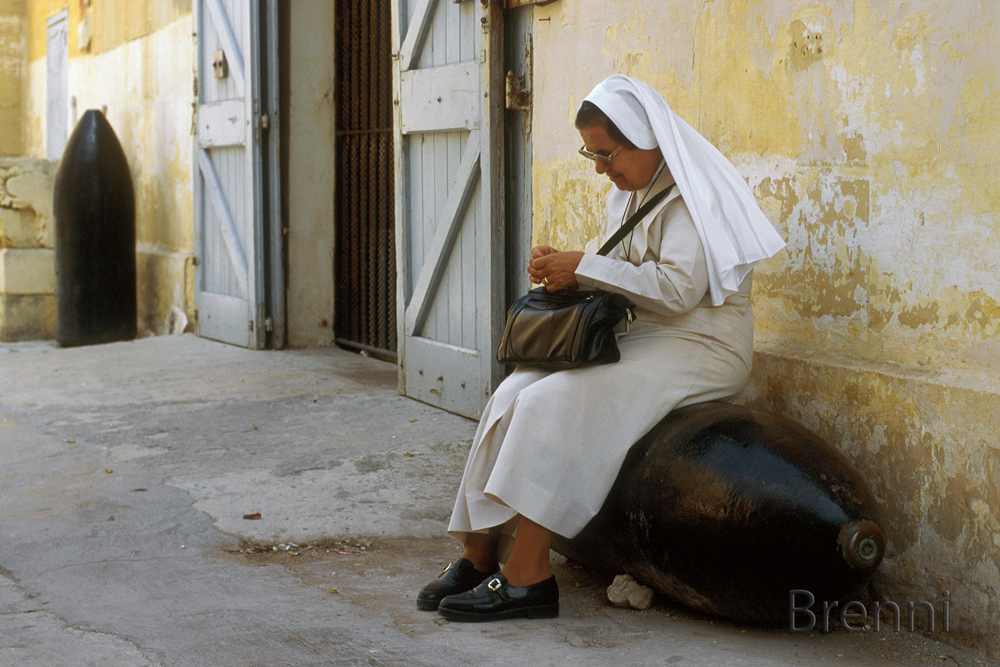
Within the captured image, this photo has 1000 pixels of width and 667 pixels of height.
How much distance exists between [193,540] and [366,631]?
A: 1.03 m

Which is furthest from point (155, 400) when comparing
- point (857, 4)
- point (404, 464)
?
point (857, 4)

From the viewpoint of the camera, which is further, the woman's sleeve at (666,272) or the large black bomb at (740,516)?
the woman's sleeve at (666,272)

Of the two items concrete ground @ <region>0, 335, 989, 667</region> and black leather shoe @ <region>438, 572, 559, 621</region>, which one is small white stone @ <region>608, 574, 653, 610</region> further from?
black leather shoe @ <region>438, 572, 559, 621</region>

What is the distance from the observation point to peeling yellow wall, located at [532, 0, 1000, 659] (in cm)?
268

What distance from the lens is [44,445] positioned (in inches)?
192

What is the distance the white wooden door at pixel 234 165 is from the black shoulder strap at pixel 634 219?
14.4 feet

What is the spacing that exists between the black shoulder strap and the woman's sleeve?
0.13ft

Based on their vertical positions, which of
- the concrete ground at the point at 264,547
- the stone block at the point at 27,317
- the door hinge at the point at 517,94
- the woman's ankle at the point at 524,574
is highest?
the door hinge at the point at 517,94

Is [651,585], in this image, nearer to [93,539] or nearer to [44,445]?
[93,539]

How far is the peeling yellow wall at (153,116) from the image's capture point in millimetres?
8578

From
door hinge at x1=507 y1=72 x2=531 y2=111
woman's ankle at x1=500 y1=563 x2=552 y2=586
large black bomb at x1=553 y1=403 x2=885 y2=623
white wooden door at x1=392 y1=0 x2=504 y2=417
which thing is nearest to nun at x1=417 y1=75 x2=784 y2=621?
woman's ankle at x1=500 y1=563 x2=552 y2=586

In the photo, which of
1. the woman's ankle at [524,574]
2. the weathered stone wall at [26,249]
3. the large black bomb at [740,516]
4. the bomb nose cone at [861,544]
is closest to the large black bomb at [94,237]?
the weathered stone wall at [26,249]

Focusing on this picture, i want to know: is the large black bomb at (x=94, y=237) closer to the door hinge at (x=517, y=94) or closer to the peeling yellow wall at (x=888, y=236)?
the door hinge at (x=517, y=94)

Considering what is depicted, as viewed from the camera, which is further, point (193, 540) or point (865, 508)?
point (193, 540)
